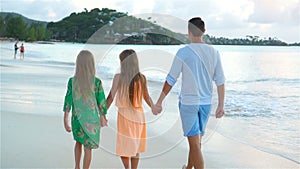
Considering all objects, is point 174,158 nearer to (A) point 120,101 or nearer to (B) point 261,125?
(A) point 120,101

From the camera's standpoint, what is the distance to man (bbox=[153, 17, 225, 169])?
12.9 ft

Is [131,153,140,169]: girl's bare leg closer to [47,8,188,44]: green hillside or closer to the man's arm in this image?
the man's arm

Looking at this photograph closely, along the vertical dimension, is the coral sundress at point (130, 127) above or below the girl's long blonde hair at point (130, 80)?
below

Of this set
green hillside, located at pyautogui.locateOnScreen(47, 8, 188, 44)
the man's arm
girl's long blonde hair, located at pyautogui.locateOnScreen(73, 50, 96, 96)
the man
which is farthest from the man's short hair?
girl's long blonde hair, located at pyautogui.locateOnScreen(73, 50, 96, 96)

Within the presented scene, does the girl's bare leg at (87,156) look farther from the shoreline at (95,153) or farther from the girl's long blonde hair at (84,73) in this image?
the girl's long blonde hair at (84,73)

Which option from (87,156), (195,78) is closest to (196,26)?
(195,78)

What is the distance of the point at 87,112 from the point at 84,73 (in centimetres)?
35

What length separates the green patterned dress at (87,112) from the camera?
12.6ft

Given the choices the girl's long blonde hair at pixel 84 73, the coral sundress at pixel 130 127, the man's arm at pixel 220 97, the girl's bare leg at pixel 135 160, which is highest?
the girl's long blonde hair at pixel 84 73

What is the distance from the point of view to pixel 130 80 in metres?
3.91

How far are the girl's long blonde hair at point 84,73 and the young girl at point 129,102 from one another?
0.79 ft

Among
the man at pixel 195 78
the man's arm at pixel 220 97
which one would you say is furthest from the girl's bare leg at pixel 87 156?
the man's arm at pixel 220 97

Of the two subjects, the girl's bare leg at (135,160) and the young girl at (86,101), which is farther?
the girl's bare leg at (135,160)

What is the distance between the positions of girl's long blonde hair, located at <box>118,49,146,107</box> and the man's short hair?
57 cm
